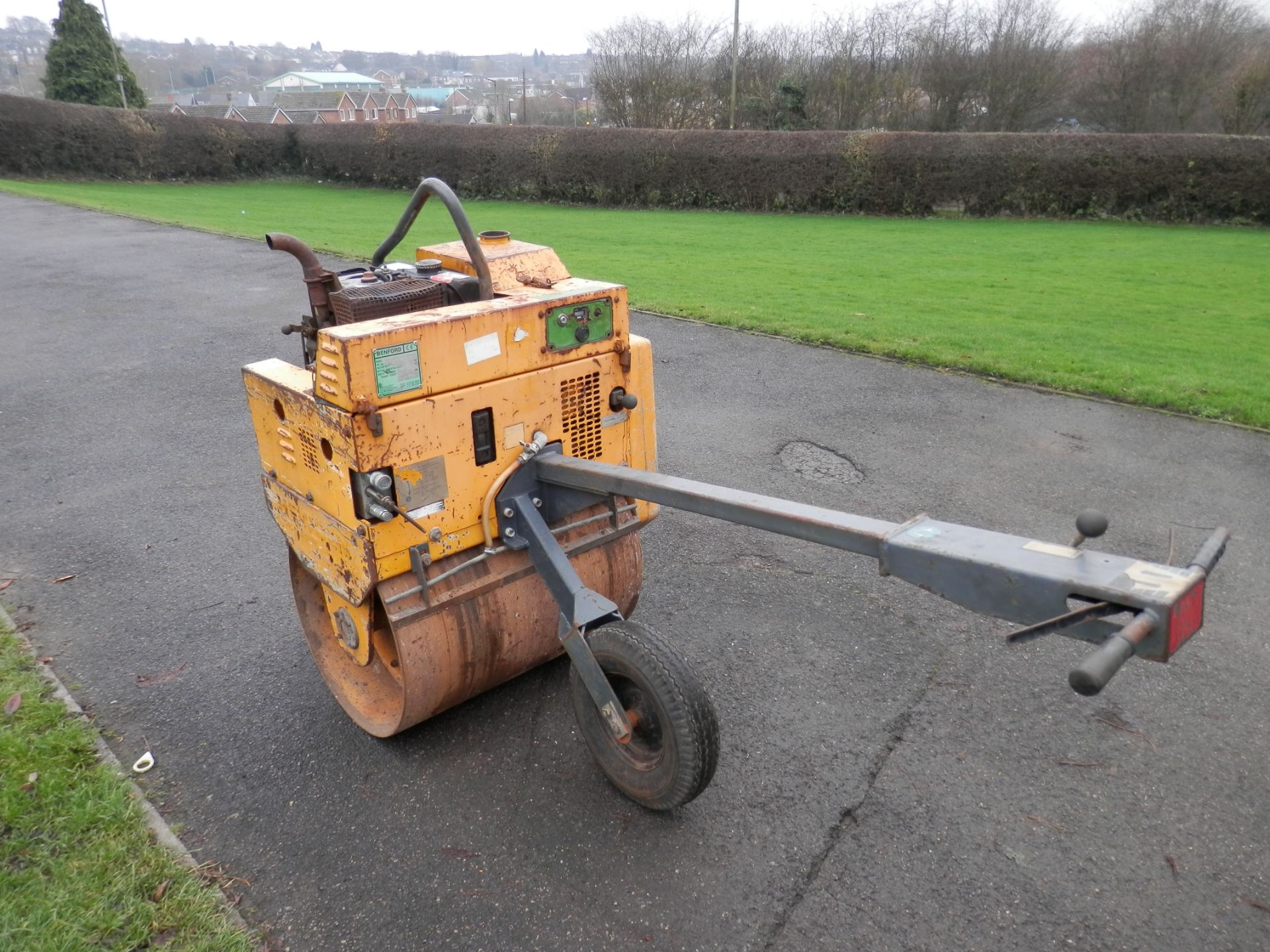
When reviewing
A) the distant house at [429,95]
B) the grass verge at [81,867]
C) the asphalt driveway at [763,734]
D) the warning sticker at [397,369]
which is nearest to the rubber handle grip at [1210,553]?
the asphalt driveway at [763,734]

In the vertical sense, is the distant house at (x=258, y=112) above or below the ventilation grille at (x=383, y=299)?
below

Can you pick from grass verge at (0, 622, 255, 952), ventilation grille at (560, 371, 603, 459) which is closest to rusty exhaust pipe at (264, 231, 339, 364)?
ventilation grille at (560, 371, 603, 459)

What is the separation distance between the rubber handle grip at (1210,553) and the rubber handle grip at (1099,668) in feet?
1.10

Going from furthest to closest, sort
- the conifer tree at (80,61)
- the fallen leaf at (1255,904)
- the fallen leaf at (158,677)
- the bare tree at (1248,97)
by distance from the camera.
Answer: the conifer tree at (80,61), the bare tree at (1248,97), the fallen leaf at (158,677), the fallen leaf at (1255,904)

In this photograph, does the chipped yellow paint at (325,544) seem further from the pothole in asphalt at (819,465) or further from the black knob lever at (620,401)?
the pothole in asphalt at (819,465)

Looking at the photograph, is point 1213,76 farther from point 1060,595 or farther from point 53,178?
point 53,178

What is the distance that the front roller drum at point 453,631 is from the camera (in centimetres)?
323

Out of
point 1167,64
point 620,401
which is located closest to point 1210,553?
point 620,401

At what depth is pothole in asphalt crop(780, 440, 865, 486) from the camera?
5926 millimetres

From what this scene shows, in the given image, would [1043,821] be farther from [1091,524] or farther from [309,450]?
[309,450]

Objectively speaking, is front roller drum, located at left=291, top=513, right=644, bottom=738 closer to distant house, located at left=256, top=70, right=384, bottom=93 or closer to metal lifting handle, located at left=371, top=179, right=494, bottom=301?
metal lifting handle, located at left=371, top=179, right=494, bottom=301

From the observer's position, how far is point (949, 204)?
2012cm

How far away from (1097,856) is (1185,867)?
0.26 m

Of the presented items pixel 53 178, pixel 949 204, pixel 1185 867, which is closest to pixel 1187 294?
pixel 949 204
